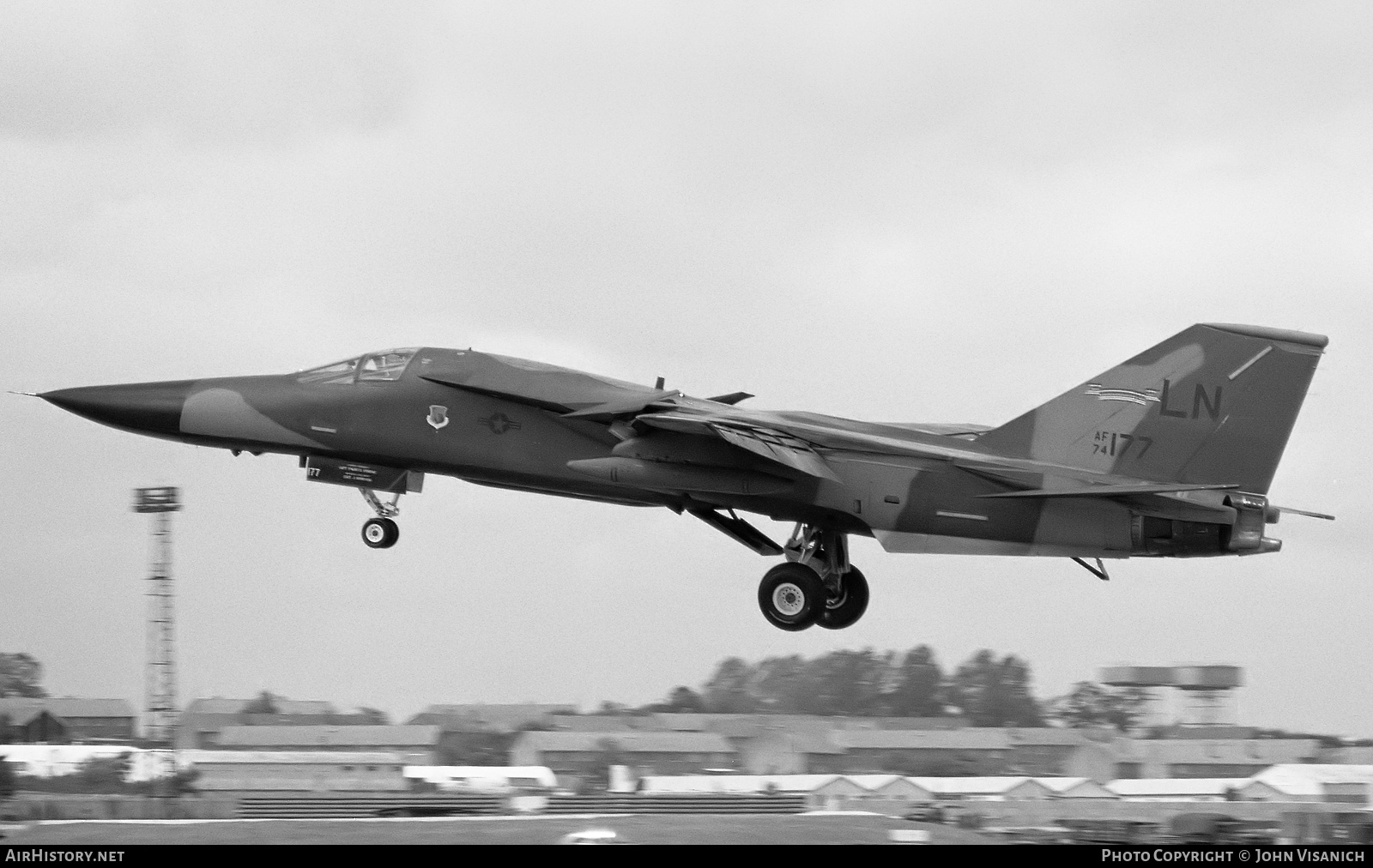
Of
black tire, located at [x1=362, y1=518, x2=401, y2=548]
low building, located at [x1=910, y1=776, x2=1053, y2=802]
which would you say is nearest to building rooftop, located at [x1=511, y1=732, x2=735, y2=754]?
low building, located at [x1=910, y1=776, x2=1053, y2=802]

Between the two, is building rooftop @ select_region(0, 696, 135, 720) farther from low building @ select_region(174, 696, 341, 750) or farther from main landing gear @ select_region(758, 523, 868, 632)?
main landing gear @ select_region(758, 523, 868, 632)

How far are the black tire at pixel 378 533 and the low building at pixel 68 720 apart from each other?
88.0 ft

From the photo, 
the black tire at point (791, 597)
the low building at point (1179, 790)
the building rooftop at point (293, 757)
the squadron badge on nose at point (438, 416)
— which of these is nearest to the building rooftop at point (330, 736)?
the building rooftop at point (293, 757)

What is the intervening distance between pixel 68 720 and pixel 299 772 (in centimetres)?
1702

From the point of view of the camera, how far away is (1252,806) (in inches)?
1184

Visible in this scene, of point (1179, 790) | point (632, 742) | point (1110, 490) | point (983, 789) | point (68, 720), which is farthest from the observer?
point (68, 720)

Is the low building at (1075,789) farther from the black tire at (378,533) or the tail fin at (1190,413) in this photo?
the black tire at (378,533)

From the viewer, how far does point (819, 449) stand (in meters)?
21.1

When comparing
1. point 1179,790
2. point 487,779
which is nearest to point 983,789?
point 1179,790

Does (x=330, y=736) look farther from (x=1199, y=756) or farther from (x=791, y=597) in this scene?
(x=791, y=597)

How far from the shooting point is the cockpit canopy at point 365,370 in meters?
22.2

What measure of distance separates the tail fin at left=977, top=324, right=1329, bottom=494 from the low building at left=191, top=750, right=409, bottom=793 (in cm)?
1820
